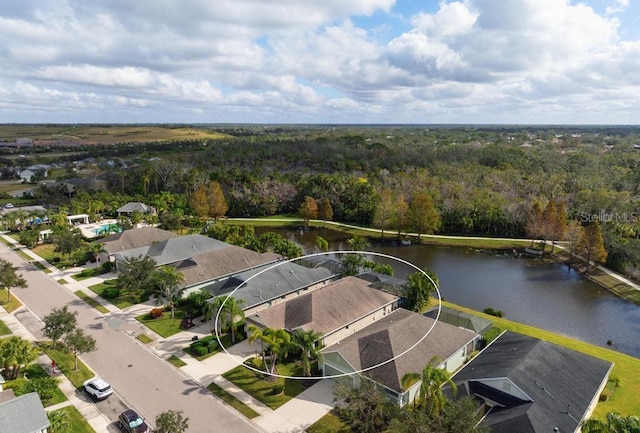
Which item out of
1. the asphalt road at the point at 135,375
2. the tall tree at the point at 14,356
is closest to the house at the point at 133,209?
the asphalt road at the point at 135,375

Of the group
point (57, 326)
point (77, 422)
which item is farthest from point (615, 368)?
point (57, 326)

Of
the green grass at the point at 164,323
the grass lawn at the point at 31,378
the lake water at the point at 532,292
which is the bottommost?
the lake water at the point at 532,292

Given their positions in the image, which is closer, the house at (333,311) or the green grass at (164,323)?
the house at (333,311)

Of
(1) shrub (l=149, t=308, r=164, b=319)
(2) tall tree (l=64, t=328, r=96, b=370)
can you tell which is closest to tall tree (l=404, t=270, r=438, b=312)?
(1) shrub (l=149, t=308, r=164, b=319)

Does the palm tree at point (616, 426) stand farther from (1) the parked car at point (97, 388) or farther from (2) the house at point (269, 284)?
(1) the parked car at point (97, 388)

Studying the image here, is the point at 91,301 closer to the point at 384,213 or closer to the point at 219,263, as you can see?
the point at 219,263

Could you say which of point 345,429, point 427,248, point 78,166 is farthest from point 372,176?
point 78,166

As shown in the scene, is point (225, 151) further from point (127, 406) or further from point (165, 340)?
point (127, 406)
